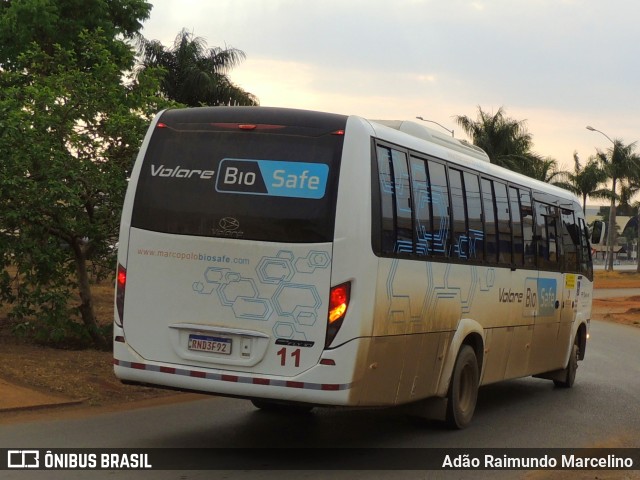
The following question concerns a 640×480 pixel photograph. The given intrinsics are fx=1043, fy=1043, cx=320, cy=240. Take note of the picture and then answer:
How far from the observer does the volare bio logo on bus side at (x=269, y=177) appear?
8.89 m

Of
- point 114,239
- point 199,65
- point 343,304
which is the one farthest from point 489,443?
point 199,65

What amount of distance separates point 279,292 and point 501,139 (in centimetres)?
5415

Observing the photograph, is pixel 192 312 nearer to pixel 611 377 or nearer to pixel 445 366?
pixel 445 366

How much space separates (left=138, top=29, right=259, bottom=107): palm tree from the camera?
142 feet

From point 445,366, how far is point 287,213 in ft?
9.21

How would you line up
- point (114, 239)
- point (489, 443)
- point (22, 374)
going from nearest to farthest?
point (489, 443) → point (22, 374) → point (114, 239)

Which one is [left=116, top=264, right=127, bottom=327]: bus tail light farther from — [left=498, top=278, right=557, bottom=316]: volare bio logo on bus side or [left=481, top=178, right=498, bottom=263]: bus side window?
[left=498, top=278, right=557, bottom=316]: volare bio logo on bus side

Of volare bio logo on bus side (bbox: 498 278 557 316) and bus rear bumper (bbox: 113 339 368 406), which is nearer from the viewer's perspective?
bus rear bumper (bbox: 113 339 368 406)

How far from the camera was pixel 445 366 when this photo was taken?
10.6 m

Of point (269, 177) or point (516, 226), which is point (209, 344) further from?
point (516, 226)

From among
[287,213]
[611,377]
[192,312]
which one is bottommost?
[611,377]

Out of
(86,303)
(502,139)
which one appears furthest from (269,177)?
(502,139)

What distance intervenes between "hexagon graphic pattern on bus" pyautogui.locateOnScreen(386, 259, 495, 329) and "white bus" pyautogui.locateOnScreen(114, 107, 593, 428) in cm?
3

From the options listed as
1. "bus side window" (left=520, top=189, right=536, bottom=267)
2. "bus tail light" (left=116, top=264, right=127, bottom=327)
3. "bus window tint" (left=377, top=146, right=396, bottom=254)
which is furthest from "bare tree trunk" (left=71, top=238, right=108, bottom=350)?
"bus window tint" (left=377, top=146, right=396, bottom=254)
